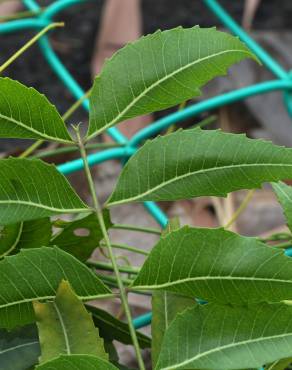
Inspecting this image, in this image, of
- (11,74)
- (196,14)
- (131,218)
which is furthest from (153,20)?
(131,218)

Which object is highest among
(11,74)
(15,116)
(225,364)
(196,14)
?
(196,14)

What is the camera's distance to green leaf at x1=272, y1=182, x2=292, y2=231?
436 millimetres

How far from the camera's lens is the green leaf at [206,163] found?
0.39 meters

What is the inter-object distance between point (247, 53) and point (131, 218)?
2.78ft

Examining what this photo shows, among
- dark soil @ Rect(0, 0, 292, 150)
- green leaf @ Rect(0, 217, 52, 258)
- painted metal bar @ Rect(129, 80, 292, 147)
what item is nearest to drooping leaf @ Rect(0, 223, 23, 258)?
green leaf @ Rect(0, 217, 52, 258)

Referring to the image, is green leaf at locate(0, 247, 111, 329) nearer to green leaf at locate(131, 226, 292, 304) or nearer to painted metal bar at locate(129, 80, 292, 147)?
green leaf at locate(131, 226, 292, 304)

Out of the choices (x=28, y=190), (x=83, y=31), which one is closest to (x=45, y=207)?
(x=28, y=190)

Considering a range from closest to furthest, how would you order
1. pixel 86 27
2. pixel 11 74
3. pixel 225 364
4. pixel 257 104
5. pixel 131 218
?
1. pixel 225 364
2. pixel 131 218
3. pixel 257 104
4. pixel 11 74
5. pixel 86 27

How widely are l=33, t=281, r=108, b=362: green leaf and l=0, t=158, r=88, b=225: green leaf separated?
0.15 ft

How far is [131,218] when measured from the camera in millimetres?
1244

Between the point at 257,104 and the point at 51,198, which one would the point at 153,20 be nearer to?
the point at 257,104

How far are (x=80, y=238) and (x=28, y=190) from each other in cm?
8

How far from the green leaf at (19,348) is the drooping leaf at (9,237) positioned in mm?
42

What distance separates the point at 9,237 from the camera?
44 cm
